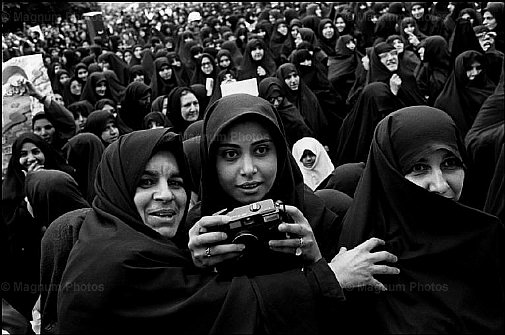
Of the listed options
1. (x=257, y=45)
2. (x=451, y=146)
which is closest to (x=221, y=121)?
(x=451, y=146)

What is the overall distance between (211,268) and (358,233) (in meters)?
0.47

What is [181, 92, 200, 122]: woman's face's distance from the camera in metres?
4.84

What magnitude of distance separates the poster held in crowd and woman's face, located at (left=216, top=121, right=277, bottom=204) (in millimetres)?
3525

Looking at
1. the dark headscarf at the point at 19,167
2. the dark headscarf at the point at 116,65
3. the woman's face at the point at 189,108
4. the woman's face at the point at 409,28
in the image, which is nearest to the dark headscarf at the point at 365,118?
the woman's face at the point at 189,108

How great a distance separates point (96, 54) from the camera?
38.5ft

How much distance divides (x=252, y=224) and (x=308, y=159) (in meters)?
2.77

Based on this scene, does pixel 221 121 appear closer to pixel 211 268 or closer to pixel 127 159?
pixel 127 159

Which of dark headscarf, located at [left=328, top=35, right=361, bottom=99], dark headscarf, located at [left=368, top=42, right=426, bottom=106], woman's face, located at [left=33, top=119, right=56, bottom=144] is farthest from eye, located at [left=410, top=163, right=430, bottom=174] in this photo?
dark headscarf, located at [left=328, top=35, right=361, bottom=99]

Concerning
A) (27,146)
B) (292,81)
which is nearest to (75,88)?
(292,81)

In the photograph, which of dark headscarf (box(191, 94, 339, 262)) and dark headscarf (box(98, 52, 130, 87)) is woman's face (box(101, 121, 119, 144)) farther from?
dark headscarf (box(98, 52, 130, 87))

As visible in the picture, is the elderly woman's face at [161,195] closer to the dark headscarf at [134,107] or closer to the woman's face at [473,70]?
the woman's face at [473,70]

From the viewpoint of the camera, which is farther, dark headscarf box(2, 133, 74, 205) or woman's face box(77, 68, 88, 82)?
woman's face box(77, 68, 88, 82)

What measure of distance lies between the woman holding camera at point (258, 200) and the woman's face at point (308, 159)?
2.18 meters

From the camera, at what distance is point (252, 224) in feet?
5.10
